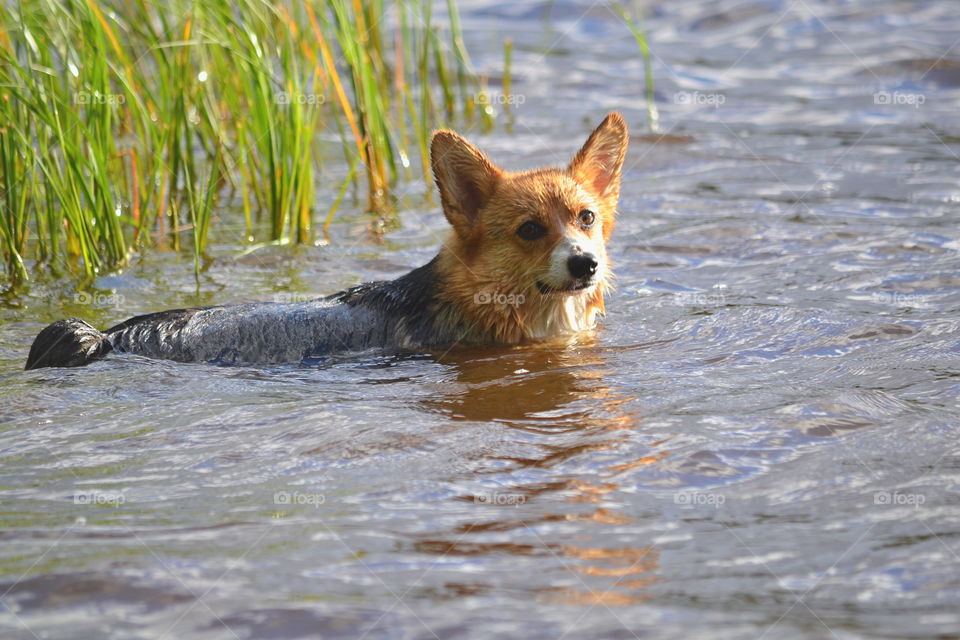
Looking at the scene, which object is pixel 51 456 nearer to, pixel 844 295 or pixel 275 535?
pixel 275 535

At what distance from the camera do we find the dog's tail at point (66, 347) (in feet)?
18.0

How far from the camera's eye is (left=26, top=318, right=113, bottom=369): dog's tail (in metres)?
5.47

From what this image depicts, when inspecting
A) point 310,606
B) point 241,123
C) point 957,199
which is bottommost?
point 310,606

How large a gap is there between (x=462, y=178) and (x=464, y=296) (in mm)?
621

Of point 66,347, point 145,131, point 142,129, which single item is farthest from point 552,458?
point 145,131

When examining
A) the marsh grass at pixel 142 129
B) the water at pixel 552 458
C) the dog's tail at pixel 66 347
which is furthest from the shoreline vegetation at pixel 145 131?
the dog's tail at pixel 66 347

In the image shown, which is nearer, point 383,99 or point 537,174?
point 537,174

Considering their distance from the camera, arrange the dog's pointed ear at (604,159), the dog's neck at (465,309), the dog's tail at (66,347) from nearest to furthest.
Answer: the dog's tail at (66,347) → the dog's neck at (465,309) → the dog's pointed ear at (604,159)

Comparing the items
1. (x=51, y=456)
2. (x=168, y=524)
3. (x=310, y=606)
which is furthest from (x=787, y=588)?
(x=51, y=456)

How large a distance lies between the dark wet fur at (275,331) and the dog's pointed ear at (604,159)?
0.96m

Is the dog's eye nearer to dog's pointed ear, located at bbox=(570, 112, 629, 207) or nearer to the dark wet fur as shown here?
dog's pointed ear, located at bbox=(570, 112, 629, 207)

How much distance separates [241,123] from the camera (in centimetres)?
734

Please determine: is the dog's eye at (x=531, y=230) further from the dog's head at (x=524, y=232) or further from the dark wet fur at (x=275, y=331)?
the dark wet fur at (x=275, y=331)

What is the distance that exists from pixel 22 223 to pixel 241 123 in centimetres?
149
